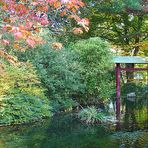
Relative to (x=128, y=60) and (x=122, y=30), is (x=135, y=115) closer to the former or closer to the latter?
(x=128, y=60)

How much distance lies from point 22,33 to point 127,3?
12.0m

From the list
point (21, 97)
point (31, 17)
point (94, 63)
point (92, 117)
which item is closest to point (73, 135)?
point (92, 117)

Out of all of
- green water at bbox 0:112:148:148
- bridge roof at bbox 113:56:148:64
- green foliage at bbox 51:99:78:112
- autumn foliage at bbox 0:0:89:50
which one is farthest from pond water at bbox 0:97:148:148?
autumn foliage at bbox 0:0:89:50

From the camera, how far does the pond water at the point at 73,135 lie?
9453 millimetres

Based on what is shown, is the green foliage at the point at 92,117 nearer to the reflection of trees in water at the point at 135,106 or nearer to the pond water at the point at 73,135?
the pond water at the point at 73,135

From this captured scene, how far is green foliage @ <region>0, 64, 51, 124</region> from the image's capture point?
12.6m

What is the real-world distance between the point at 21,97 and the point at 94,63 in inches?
181

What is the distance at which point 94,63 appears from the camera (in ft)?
55.1

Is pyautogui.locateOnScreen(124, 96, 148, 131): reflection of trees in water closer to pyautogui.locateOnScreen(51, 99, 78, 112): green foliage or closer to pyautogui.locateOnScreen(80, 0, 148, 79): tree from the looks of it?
pyautogui.locateOnScreen(51, 99, 78, 112): green foliage

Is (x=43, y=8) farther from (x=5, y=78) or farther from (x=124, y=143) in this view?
(x=5, y=78)

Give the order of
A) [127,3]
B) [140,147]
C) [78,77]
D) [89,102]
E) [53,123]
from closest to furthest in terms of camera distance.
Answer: [140,147], [53,123], [127,3], [78,77], [89,102]

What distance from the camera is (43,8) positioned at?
4.04 metres

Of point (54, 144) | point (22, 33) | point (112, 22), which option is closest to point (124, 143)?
point (54, 144)

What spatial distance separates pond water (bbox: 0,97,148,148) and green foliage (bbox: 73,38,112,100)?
3.43 meters
